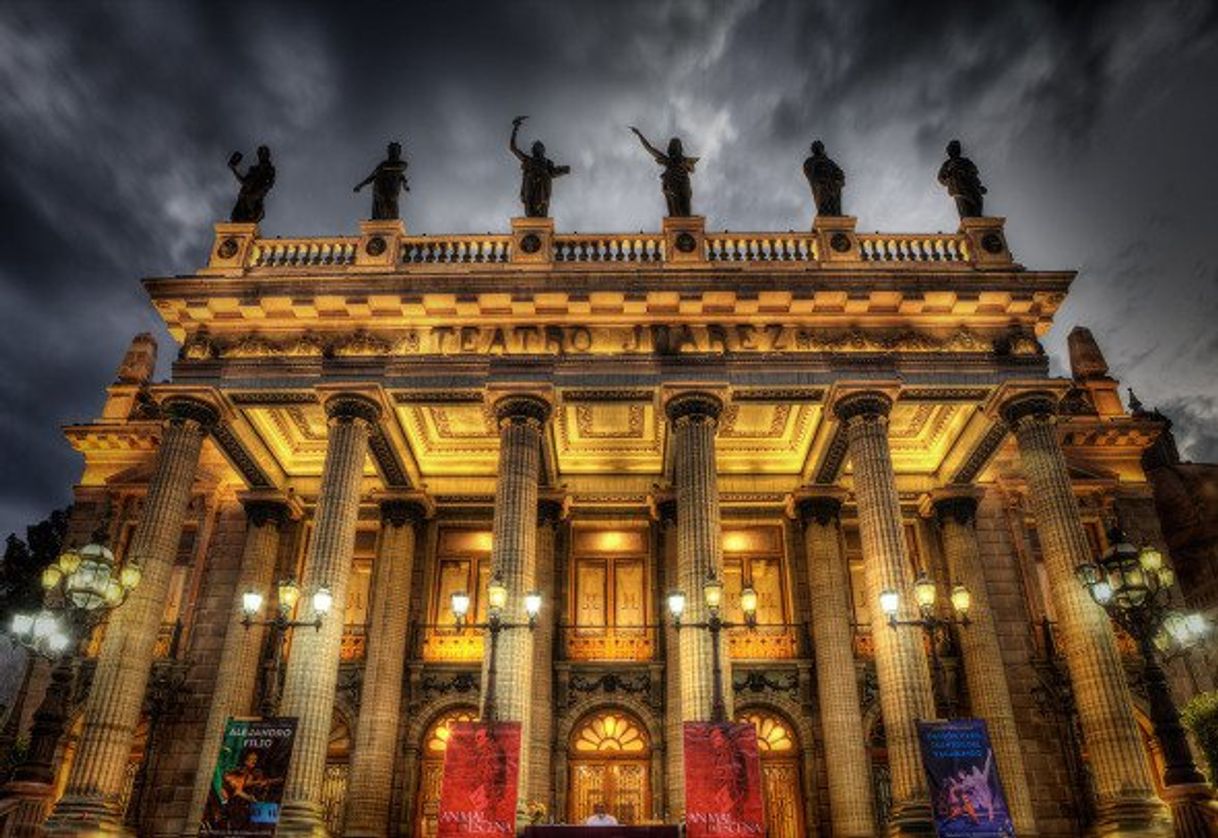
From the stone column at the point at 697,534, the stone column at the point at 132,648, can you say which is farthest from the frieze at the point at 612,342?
the stone column at the point at 132,648

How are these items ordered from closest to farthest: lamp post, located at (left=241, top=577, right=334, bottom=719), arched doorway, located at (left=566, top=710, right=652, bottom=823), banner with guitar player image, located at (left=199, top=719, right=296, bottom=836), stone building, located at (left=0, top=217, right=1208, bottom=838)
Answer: lamp post, located at (left=241, top=577, right=334, bottom=719) → banner with guitar player image, located at (left=199, top=719, right=296, bottom=836) → stone building, located at (left=0, top=217, right=1208, bottom=838) → arched doorway, located at (left=566, top=710, right=652, bottom=823)

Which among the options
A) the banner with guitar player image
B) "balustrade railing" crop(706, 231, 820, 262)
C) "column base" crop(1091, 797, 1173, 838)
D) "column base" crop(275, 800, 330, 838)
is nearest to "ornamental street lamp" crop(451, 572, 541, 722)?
the banner with guitar player image

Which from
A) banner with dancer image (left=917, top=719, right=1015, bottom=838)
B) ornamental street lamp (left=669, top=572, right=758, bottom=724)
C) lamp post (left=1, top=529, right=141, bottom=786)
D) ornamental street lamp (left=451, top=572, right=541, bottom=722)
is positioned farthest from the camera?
ornamental street lamp (left=669, top=572, right=758, bottom=724)

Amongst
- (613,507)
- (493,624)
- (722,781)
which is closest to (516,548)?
(493,624)

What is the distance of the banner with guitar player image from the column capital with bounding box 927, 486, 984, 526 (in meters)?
14.7

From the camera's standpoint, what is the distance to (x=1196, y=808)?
9594 mm

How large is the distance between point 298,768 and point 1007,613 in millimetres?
15002

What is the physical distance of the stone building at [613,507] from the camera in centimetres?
1593

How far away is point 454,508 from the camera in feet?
69.8

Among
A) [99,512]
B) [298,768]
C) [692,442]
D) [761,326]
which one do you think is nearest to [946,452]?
[761,326]

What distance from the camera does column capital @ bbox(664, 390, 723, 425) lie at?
16.9 meters

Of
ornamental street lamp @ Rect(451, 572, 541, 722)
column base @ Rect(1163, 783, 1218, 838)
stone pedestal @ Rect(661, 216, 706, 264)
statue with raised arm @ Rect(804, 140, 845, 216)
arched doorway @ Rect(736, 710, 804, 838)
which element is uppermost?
statue with raised arm @ Rect(804, 140, 845, 216)

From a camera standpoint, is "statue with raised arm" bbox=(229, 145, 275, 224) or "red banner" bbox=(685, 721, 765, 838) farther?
"statue with raised arm" bbox=(229, 145, 275, 224)

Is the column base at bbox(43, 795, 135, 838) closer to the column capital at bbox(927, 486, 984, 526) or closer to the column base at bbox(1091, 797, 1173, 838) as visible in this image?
the column base at bbox(1091, 797, 1173, 838)
